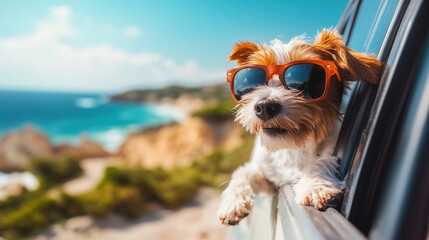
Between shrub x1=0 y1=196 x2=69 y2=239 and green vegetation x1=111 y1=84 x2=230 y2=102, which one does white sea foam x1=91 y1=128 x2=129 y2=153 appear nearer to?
green vegetation x1=111 y1=84 x2=230 y2=102

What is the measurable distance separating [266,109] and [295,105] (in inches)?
4.7

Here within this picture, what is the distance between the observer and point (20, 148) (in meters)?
30.3

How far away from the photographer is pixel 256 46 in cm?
195

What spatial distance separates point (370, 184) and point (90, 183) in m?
16.1

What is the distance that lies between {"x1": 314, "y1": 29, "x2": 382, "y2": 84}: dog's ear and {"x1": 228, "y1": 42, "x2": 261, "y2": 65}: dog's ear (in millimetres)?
314

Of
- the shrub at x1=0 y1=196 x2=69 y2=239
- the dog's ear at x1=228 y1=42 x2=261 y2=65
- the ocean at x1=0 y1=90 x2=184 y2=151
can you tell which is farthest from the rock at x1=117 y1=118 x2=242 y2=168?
the ocean at x1=0 y1=90 x2=184 y2=151

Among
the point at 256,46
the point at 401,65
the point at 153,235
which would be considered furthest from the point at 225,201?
the point at 153,235

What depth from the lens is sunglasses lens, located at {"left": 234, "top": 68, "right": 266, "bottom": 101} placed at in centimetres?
173

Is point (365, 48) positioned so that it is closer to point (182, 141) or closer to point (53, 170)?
point (53, 170)

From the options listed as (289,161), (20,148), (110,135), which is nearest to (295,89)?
(289,161)

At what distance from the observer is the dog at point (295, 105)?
5.11 feet

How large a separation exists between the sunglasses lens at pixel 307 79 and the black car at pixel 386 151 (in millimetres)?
124

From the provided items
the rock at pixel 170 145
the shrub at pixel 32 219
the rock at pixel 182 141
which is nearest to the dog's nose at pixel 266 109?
the shrub at pixel 32 219

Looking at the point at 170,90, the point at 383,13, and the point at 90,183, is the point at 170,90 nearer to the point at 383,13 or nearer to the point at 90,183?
the point at 90,183
